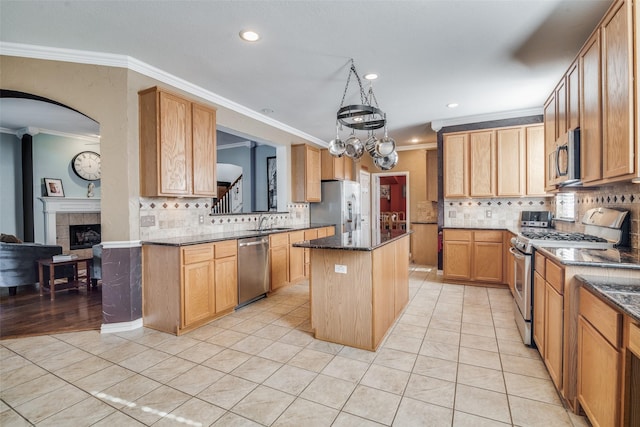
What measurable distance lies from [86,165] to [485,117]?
734 cm

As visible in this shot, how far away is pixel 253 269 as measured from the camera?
380 centimetres

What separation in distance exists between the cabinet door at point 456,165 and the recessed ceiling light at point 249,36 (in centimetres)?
341

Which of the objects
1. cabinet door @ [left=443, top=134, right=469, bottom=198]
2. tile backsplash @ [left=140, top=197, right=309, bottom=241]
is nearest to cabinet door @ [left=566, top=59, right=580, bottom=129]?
Result: cabinet door @ [left=443, top=134, right=469, bottom=198]

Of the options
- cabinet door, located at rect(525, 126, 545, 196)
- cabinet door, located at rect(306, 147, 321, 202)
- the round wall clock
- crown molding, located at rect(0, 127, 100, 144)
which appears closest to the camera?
cabinet door, located at rect(525, 126, 545, 196)

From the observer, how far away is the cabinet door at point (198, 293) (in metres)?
2.94

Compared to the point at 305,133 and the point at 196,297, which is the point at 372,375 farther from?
the point at 305,133

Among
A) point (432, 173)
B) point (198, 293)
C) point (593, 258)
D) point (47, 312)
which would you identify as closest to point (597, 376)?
point (593, 258)

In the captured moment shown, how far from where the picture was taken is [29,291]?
4.36 meters

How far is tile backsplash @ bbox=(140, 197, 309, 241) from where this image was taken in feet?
10.5

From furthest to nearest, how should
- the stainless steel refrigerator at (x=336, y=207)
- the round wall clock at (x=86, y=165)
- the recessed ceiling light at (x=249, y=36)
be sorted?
the round wall clock at (x=86, y=165)
the stainless steel refrigerator at (x=336, y=207)
the recessed ceiling light at (x=249, y=36)

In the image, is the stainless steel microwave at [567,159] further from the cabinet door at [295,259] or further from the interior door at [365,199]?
the interior door at [365,199]

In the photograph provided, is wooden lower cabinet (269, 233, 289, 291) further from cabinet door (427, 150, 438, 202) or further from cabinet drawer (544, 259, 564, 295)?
cabinet door (427, 150, 438, 202)

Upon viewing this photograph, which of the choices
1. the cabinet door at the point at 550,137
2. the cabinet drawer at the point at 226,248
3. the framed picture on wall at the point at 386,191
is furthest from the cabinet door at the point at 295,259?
the framed picture on wall at the point at 386,191

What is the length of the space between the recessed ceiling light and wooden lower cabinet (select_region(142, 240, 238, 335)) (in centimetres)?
190
